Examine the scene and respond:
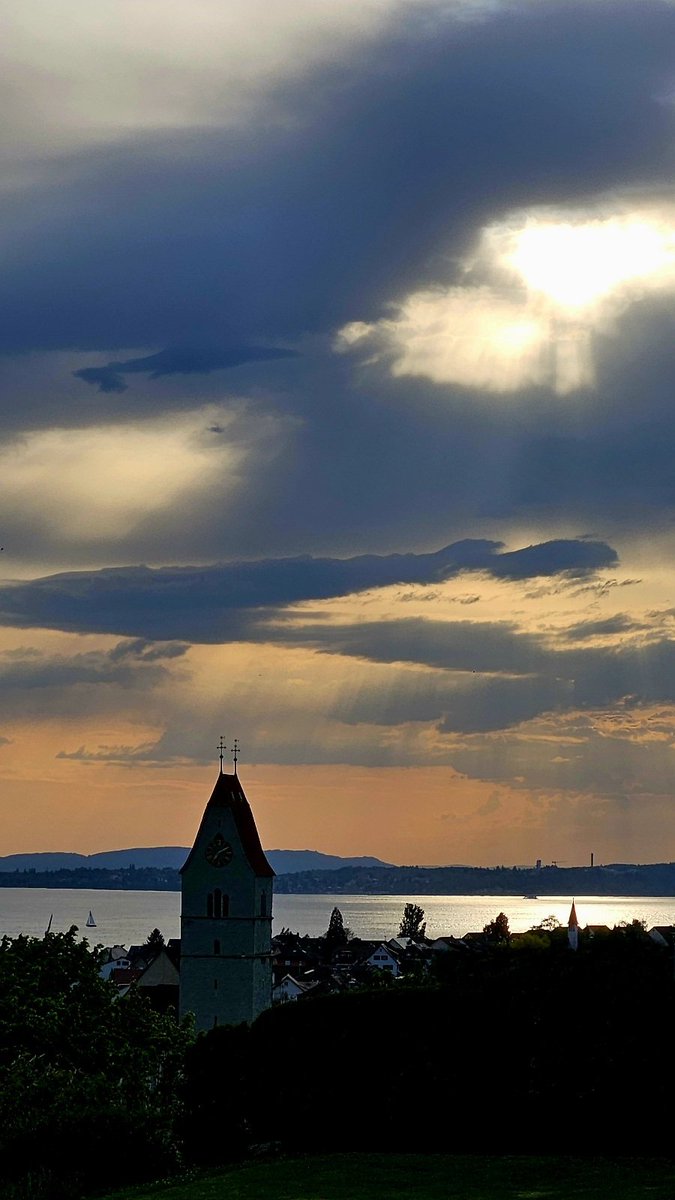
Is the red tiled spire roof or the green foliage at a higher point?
the red tiled spire roof

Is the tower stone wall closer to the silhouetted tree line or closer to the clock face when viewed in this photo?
the clock face

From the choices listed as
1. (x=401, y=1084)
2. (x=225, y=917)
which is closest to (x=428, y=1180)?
(x=401, y=1084)

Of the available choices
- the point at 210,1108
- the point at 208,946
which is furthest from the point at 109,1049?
the point at 208,946

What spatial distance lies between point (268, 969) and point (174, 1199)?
46546 mm

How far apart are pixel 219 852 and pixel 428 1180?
4722 centimetres

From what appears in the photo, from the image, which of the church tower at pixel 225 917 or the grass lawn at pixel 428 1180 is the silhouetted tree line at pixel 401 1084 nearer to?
the grass lawn at pixel 428 1180

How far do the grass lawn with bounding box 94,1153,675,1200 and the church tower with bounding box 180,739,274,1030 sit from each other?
40.0 metres

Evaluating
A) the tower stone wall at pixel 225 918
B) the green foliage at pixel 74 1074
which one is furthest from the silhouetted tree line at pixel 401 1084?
the tower stone wall at pixel 225 918

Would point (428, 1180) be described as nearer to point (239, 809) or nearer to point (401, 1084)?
point (401, 1084)

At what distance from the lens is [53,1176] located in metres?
35.3

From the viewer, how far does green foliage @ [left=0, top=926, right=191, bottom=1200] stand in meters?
36.2

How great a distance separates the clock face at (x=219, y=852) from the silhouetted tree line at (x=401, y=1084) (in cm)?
3221

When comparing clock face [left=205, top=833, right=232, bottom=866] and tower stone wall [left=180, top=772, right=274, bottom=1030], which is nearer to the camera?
tower stone wall [left=180, top=772, right=274, bottom=1030]

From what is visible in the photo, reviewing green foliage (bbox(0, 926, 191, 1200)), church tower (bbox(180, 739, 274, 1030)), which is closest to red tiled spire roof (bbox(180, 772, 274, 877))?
church tower (bbox(180, 739, 274, 1030))
